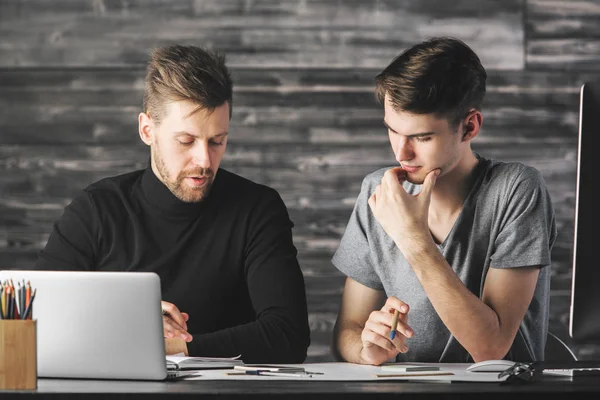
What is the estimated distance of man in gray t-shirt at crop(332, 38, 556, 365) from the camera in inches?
72.7

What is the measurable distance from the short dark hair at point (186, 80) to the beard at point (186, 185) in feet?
0.50

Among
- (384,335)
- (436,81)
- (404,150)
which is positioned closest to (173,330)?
(384,335)

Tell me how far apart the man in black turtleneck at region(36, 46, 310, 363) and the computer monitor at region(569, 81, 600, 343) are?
2.59ft

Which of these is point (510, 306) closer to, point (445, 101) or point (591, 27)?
point (445, 101)

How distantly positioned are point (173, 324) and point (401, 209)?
574 mm

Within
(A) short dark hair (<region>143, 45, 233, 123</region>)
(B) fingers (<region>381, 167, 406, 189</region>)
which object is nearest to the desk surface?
(B) fingers (<region>381, 167, 406, 189</region>)

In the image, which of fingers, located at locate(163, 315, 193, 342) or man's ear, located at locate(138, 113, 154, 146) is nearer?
fingers, located at locate(163, 315, 193, 342)

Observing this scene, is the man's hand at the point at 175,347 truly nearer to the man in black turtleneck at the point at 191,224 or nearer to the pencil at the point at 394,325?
the man in black turtleneck at the point at 191,224

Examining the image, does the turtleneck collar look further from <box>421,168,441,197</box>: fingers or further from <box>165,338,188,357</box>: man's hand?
<box>421,168,441,197</box>: fingers

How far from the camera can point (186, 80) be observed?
84.6 inches

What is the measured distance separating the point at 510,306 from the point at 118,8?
70.4 inches

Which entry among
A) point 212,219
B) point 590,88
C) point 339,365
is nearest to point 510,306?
point 339,365

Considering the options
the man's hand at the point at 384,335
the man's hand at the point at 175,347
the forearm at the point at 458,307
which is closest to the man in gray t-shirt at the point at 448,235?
the forearm at the point at 458,307

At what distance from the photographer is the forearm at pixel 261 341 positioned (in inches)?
72.0
